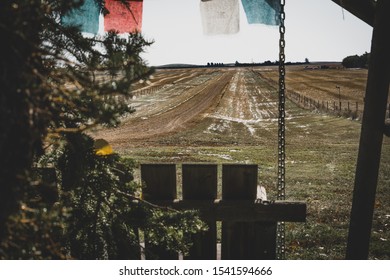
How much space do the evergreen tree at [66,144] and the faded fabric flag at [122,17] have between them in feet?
0.29

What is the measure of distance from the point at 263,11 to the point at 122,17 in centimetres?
101

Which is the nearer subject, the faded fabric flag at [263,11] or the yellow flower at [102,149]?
the yellow flower at [102,149]

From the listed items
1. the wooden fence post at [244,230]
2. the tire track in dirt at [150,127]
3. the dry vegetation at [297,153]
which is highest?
the wooden fence post at [244,230]

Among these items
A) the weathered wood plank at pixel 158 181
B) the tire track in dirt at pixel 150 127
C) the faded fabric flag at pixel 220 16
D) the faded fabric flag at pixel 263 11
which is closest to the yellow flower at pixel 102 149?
the weathered wood plank at pixel 158 181

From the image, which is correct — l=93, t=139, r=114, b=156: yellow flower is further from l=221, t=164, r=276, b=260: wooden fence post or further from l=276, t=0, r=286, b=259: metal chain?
l=276, t=0, r=286, b=259: metal chain

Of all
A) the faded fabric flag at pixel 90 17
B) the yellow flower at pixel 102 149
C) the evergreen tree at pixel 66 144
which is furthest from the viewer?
the faded fabric flag at pixel 90 17

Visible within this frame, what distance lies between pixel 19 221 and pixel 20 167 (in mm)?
193

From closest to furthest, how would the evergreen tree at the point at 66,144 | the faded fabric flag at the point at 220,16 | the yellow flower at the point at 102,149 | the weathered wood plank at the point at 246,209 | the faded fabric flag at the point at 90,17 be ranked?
the evergreen tree at the point at 66,144 → the yellow flower at the point at 102,149 → the faded fabric flag at the point at 90,17 → the weathered wood plank at the point at 246,209 → the faded fabric flag at the point at 220,16

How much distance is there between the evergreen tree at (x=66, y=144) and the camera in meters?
1.11

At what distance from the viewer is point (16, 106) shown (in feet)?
3.61

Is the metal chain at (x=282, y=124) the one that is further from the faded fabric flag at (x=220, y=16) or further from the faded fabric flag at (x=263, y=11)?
the faded fabric flag at (x=220, y=16)

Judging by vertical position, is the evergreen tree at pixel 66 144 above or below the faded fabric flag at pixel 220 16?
below

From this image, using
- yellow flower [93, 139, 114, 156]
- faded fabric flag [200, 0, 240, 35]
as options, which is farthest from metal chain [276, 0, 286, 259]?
yellow flower [93, 139, 114, 156]

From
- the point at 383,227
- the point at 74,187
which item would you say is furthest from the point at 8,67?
the point at 383,227
